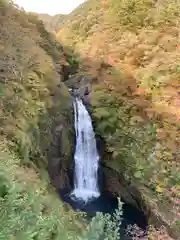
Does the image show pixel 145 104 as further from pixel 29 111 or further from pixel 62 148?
pixel 29 111

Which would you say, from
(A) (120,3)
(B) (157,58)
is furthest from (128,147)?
(A) (120,3)

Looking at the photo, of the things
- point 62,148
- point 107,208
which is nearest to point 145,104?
point 62,148

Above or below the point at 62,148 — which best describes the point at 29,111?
above

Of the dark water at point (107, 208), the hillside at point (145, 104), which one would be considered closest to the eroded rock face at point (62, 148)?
the dark water at point (107, 208)

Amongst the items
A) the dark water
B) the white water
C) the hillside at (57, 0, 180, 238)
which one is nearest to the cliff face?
the white water

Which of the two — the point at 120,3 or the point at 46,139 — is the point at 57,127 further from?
the point at 120,3

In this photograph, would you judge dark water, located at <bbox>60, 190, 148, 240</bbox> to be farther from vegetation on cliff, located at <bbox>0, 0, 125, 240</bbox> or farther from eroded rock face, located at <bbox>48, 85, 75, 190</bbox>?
vegetation on cliff, located at <bbox>0, 0, 125, 240</bbox>
